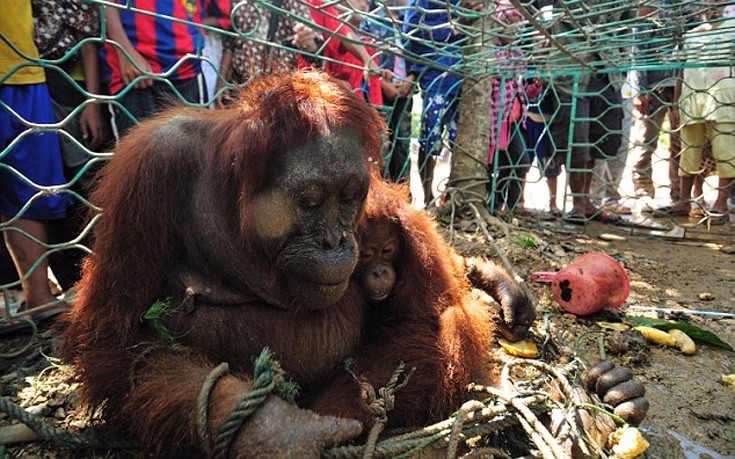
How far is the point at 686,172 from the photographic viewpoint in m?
5.73

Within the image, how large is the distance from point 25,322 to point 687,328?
11.4 ft

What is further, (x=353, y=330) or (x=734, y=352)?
(x=734, y=352)

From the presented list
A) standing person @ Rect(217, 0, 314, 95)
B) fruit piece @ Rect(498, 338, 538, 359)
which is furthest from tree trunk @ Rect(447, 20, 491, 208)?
fruit piece @ Rect(498, 338, 538, 359)

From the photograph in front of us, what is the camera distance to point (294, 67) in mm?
2068

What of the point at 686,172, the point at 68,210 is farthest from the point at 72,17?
the point at 686,172

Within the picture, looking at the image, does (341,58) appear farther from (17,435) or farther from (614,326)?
(17,435)

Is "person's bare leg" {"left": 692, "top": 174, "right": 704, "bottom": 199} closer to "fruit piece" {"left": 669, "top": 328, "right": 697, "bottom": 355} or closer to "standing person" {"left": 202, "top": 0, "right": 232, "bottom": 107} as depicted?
"fruit piece" {"left": 669, "top": 328, "right": 697, "bottom": 355}

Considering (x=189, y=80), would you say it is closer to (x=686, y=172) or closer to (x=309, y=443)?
(x=309, y=443)

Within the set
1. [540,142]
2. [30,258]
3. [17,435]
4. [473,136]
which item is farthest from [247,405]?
[540,142]

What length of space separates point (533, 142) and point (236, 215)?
195 inches

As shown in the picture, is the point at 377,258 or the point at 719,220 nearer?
the point at 377,258

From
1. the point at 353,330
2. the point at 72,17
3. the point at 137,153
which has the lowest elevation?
the point at 353,330

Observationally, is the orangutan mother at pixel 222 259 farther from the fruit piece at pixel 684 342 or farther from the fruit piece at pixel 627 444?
the fruit piece at pixel 684 342

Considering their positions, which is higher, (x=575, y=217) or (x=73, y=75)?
(x=73, y=75)
